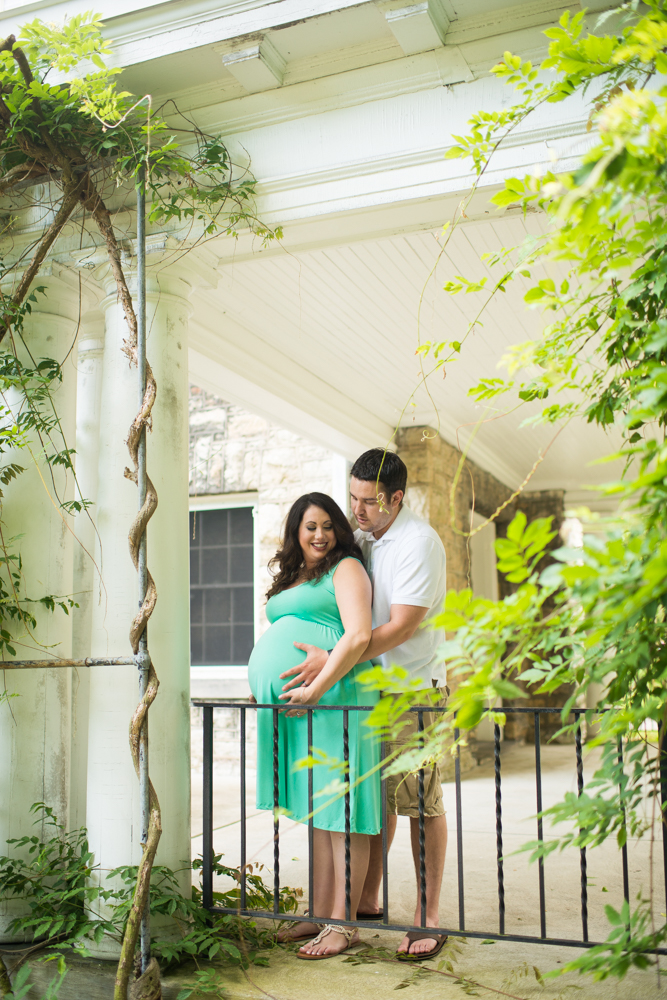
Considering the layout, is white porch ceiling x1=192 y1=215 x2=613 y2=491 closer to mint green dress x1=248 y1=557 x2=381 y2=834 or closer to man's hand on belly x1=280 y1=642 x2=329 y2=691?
mint green dress x1=248 y1=557 x2=381 y2=834

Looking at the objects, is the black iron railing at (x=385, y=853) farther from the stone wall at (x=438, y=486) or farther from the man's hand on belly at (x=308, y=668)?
the stone wall at (x=438, y=486)

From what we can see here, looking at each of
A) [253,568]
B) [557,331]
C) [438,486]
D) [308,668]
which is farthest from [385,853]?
[253,568]

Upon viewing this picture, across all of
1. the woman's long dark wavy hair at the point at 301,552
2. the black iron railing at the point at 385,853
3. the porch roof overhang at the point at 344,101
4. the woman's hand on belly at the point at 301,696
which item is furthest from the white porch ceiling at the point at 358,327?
the black iron railing at the point at 385,853

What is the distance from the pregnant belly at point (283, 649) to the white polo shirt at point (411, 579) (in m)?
0.22

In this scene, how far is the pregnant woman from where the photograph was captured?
230 cm

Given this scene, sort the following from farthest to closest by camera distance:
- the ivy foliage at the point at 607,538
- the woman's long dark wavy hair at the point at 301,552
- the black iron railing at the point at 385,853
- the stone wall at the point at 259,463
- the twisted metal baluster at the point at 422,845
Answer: the stone wall at the point at 259,463 → the woman's long dark wavy hair at the point at 301,552 → the twisted metal baluster at the point at 422,845 → the black iron railing at the point at 385,853 → the ivy foliage at the point at 607,538

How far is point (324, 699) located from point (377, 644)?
0.25 meters

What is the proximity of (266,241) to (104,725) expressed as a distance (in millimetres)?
1652

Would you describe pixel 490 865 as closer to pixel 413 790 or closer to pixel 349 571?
pixel 413 790

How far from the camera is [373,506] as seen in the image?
256 centimetres

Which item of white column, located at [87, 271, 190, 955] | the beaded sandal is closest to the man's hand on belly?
white column, located at [87, 271, 190, 955]

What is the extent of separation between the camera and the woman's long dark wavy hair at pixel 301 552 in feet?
8.18

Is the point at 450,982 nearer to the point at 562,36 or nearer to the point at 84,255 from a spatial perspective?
the point at 562,36

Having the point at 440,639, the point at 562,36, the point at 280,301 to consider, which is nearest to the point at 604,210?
the point at 562,36
